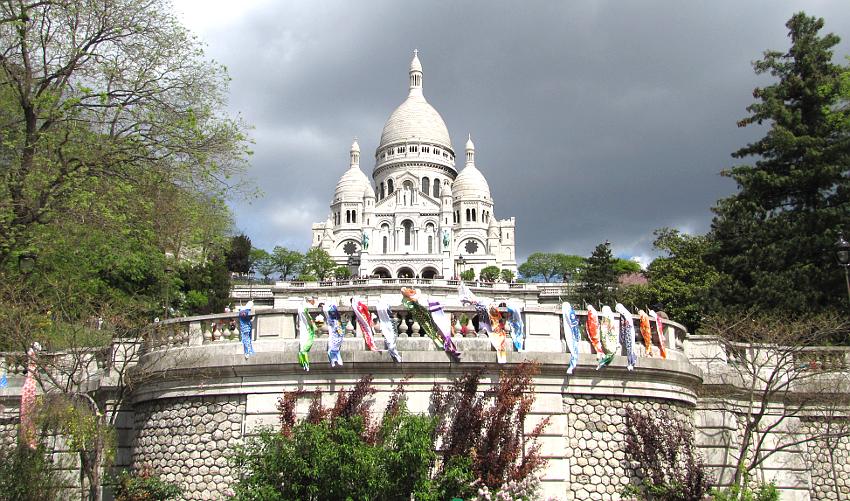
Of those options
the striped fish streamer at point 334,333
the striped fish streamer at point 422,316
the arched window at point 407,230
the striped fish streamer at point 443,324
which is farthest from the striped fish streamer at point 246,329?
the arched window at point 407,230

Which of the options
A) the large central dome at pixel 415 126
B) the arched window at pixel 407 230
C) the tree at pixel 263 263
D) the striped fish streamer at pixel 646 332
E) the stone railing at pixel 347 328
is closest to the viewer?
the stone railing at pixel 347 328

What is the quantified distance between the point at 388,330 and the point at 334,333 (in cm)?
91

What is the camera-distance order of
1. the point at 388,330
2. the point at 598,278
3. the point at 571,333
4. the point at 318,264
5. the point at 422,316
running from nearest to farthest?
the point at 388,330 → the point at 422,316 → the point at 571,333 → the point at 598,278 → the point at 318,264

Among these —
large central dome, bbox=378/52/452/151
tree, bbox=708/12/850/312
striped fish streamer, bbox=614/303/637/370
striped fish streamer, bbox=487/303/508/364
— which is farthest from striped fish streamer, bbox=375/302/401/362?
large central dome, bbox=378/52/452/151

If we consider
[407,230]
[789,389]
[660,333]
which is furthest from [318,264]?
[660,333]

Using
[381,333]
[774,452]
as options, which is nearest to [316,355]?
[381,333]

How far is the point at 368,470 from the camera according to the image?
1172cm

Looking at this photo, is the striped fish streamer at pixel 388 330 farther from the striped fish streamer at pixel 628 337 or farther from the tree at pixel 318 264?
the tree at pixel 318 264

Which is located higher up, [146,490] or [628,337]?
[628,337]

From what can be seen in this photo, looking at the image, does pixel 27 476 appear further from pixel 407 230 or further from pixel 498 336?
pixel 407 230

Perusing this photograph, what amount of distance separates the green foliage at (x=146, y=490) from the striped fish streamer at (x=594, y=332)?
7.44m

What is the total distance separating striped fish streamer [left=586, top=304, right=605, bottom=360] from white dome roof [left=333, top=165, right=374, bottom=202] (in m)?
121

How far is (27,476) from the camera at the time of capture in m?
14.3

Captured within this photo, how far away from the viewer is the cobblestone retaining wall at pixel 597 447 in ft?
45.5
